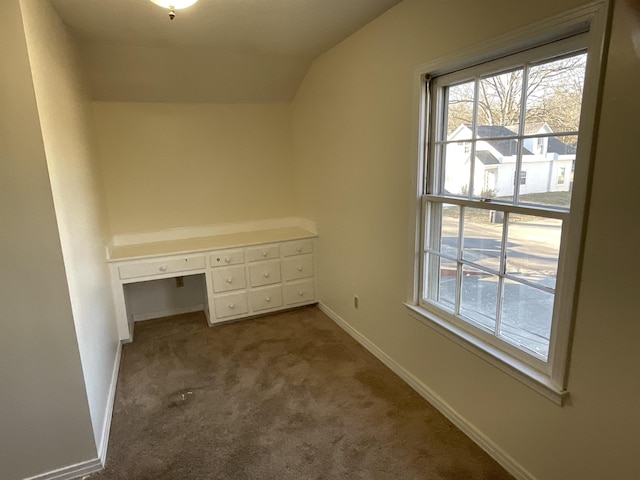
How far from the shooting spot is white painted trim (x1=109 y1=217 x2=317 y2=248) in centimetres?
353

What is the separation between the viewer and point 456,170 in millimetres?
2080

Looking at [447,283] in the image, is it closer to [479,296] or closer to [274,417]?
[479,296]

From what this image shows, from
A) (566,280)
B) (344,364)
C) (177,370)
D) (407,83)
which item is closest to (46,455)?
(177,370)

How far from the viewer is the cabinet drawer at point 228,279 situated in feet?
11.0

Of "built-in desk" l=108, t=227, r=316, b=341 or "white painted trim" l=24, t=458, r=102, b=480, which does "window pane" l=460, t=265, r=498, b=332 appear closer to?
"built-in desk" l=108, t=227, r=316, b=341

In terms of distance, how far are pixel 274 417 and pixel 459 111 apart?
77.0 inches

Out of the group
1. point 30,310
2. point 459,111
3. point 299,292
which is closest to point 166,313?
point 299,292

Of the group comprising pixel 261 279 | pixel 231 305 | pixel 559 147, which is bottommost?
pixel 231 305

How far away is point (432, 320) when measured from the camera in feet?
7.23

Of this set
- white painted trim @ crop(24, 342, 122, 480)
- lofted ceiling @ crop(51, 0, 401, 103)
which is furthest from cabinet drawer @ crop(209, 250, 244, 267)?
white painted trim @ crop(24, 342, 122, 480)

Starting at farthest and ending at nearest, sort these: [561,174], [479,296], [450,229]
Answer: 1. [450,229]
2. [479,296]
3. [561,174]

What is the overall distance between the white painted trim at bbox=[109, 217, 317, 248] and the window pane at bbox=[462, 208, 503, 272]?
72.7 inches

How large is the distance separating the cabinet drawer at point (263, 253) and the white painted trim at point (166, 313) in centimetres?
85

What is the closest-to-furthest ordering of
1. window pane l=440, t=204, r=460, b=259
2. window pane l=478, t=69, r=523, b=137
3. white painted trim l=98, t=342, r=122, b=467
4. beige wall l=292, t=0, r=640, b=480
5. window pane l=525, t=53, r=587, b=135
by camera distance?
beige wall l=292, t=0, r=640, b=480
window pane l=525, t=53, r=587, b=135
window pane l=478, t=69, r=523, b=137
white painted trim l=98, t=342, r=122, b=467
window pane l=440, t=204, r=460, b=259
